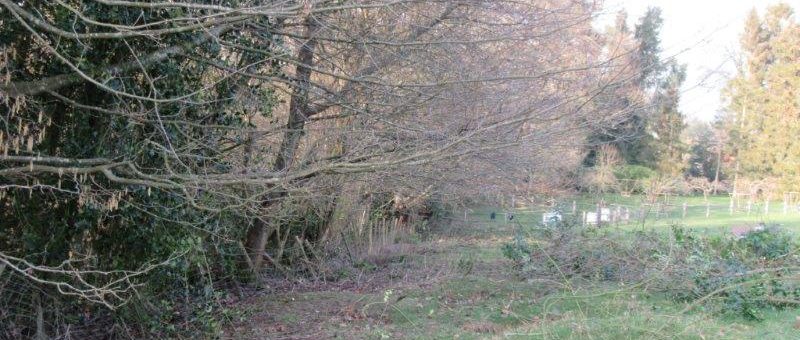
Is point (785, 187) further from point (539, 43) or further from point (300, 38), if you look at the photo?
point (300, 38)

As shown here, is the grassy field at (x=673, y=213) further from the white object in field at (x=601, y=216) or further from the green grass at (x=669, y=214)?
the white object in field at (x=601, y=216)

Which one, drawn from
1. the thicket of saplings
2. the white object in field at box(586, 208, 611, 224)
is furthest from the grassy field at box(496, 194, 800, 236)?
the thicket of saplings

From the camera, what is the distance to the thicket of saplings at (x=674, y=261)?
863cm

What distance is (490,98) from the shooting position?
9.45 metres

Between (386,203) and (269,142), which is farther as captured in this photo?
(386,203)

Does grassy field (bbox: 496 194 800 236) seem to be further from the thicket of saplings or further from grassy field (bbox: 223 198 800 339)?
grassy field (bbox: 223 198 800 339)

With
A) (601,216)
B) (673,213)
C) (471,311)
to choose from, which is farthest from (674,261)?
(673,213)

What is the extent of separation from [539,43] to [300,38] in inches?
150

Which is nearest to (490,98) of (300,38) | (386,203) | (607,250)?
(300,38)

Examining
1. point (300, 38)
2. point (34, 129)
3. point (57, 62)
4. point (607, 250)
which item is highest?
point (300, 38)

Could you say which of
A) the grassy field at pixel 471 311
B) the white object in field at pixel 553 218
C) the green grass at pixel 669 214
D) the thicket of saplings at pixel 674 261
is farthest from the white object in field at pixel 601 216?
the grassy field at pixel 471 311

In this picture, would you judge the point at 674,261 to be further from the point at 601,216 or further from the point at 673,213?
the point at 673,213

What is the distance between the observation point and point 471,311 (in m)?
9.83

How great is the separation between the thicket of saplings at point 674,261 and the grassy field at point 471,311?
0.24 meters
